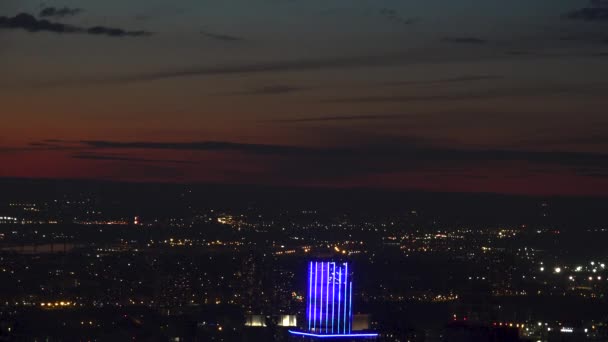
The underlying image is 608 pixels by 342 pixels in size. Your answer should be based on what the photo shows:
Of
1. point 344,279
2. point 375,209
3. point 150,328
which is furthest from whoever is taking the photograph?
point 375,209

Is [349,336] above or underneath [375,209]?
underneath

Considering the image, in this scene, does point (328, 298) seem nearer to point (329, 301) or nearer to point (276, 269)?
point (329, 301)

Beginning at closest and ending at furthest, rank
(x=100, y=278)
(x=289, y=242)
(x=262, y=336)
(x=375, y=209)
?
(x=262, y=336), (x=100, y=278), (x=289, y=242), (x=375, y=209)

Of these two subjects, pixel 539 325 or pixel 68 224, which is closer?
pixel 539 325

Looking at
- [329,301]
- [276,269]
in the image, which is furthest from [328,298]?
[276,269]

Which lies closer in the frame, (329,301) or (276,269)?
(329,301)

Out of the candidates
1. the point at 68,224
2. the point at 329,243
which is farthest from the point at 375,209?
the point at 68,224

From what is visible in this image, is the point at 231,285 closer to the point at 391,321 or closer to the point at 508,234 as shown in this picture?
the point at 391,321

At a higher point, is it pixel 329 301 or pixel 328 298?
pixel 328 298
